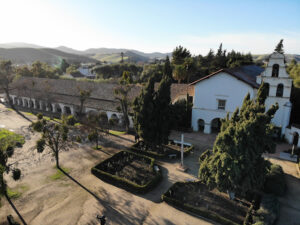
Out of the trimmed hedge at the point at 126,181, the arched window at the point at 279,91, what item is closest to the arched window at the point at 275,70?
the arched window at the point at 279,91

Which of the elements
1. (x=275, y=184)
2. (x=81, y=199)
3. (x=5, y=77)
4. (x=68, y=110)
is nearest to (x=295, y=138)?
(x=275, y=184)

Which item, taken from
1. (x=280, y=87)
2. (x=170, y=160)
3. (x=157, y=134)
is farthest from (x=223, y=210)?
(x=280, y=87)

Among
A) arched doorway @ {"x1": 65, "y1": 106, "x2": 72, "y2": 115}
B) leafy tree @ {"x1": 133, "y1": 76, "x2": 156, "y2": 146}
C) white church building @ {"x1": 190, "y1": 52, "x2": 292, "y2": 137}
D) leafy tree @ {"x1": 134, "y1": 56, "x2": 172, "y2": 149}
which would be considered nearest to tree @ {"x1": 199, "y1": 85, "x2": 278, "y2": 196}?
leafy tree @ {"x1": 134, "y1": 56, "x2": 172, "y2": 149}

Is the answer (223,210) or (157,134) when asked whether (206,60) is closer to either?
(157,134)

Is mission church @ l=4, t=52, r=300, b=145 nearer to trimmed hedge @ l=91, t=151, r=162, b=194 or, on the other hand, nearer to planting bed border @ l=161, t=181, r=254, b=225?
trimmed hedge @ l=91, t=151, r=162, b=194

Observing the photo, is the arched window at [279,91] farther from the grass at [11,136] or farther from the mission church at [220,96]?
the grass at [11,136]

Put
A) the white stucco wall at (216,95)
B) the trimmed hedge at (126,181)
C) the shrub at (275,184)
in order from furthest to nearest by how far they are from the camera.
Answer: the white stucco wall at (216,95)
the trimmed hedge at (126,181)
the shrub at (275,184)

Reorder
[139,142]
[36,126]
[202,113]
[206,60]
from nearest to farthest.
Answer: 1. [36,126]
2. [139,142]
3. [202,113]
4. [206,60]

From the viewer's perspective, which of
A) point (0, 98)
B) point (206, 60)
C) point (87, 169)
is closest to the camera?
point (87, 169)
